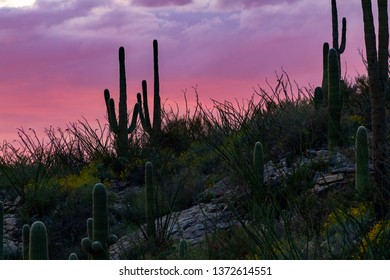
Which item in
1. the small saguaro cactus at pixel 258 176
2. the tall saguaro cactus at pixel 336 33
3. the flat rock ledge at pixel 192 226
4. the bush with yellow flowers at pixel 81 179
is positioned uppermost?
the tall saguaro cactus at pixel 336 33

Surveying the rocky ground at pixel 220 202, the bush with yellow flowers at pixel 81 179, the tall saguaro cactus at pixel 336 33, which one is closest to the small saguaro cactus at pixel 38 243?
the rocky ground at pixel 220 202

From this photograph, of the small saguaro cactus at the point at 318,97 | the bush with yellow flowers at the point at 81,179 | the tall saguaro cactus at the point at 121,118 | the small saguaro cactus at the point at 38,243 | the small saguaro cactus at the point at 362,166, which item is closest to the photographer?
the small saguaro cactus at the point at 38,243

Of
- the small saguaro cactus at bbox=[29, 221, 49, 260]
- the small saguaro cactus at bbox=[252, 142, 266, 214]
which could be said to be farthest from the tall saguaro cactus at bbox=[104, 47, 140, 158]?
the small saguaro cactus at bbox=[29, 221, 49, 260]

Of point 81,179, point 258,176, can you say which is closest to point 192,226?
point 258,176

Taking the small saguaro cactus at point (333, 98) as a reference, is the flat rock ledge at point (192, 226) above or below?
below

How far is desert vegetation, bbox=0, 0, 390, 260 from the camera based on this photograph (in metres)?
7.64

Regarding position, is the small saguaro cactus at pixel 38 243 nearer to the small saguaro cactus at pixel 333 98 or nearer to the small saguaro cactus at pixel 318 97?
the small saguaro cactus at pixel 333 98

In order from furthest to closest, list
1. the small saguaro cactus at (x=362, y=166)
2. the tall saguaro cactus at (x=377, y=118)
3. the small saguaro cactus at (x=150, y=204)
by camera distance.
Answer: the small saguaro cactus at (x=150, y=204), the small saguaro cactus at (x=362, y=166), the tall saguaro cactus at (x=377, y=118)

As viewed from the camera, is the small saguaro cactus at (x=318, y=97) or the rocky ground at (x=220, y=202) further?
the small saguaro cactus at (x=318, y=97)

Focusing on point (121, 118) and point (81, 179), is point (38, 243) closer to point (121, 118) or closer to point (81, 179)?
point (81, 179)

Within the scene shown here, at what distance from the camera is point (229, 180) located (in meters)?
12.5

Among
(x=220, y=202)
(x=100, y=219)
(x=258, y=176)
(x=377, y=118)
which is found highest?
(x=377, y=118)

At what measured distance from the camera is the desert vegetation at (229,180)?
7.64 m

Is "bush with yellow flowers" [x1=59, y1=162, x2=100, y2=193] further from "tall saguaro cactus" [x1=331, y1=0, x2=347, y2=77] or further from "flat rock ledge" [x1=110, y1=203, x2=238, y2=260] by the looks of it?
"tall saguaro cactus" [x1=331, y1=0, x2=347, y2=77]
